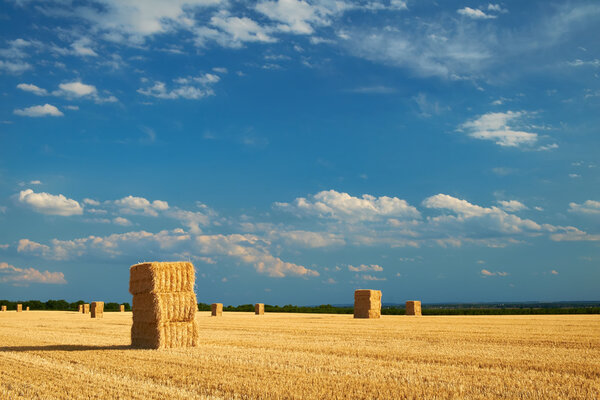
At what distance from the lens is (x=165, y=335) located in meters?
13.4

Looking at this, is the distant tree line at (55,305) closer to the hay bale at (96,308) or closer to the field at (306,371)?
the hay bale at (96,308)

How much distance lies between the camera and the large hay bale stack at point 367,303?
3300cm

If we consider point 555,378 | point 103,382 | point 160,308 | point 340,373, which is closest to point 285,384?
point 340,373

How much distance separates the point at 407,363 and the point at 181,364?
397 cm

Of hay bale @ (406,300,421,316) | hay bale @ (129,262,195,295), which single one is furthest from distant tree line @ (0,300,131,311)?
hay bale @ (129,262,195,295)

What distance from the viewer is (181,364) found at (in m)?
9.75

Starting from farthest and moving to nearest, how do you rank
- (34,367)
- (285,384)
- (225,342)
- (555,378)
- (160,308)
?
1. (225,342)
2. (160,308)
3. (34,367)
4. (555,378)
5. (285,384)

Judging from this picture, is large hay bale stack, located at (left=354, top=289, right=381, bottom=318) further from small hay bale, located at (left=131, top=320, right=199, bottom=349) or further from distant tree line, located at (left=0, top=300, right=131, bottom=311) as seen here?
distant tree line, located at (left=0, top=300, right=131, bottom=311)

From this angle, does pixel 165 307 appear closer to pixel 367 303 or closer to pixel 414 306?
pixel 367 303

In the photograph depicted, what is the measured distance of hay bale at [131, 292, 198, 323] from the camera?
1360cm

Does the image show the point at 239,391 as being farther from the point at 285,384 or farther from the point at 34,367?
the point at 34,367

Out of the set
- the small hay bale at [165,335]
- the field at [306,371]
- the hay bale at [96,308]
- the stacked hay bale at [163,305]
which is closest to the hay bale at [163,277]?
the stacked hay bale at [163,305]

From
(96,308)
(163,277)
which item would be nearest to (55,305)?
(96,308)

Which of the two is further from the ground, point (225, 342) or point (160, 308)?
point (160, 308)
